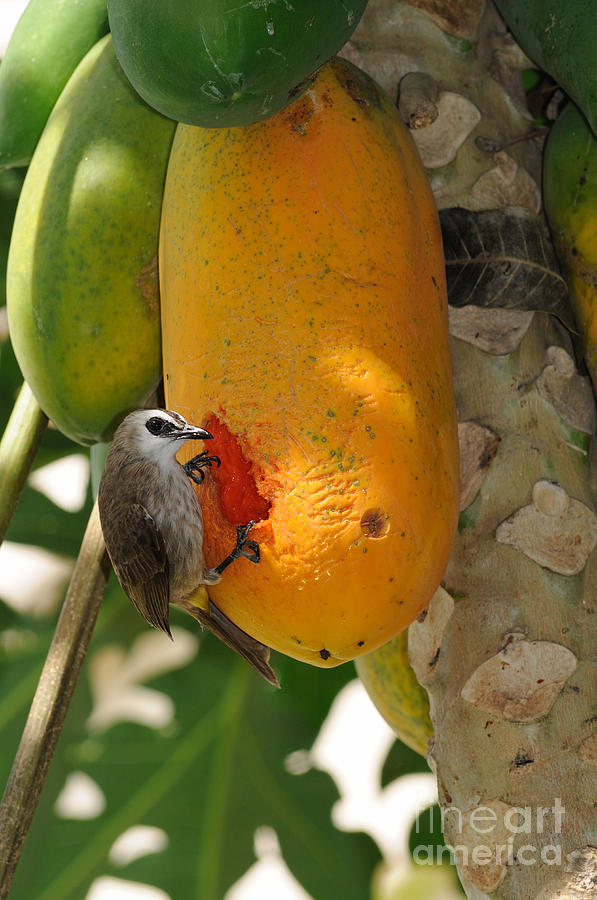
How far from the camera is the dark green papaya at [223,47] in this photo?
2.38 feet

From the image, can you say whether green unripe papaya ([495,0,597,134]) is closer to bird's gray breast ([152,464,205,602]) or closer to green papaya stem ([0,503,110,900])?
bird's gray breast ([152,464,205,602])

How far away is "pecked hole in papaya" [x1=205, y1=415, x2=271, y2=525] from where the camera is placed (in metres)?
0.79

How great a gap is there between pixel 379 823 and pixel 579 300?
1259mm

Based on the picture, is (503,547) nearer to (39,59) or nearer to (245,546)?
(245,546)

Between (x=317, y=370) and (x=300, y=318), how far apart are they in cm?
5

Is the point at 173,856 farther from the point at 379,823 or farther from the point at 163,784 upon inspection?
the point at 379,823

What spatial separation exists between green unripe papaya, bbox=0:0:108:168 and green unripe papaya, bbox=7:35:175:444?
0.09m

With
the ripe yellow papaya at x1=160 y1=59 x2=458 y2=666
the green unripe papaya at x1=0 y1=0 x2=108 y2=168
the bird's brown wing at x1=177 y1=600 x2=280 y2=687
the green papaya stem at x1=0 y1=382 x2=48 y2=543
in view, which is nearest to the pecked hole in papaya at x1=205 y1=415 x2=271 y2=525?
the ripe yellow papaya at x1=160 y1=59 x2=458 y2=666

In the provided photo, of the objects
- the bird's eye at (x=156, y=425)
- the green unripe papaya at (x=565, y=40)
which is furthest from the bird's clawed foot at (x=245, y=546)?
the green unripe papaya at (x=565, y=40)

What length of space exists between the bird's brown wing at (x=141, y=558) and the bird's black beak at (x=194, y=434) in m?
0.10

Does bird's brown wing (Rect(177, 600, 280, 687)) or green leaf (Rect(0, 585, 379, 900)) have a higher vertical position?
bird's brown wing (Rect(177, 600, 280, 687))

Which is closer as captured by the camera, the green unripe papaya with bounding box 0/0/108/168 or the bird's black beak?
the bird's black beak

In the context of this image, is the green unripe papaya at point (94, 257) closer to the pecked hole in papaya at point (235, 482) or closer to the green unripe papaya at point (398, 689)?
the pecked hole in papaya at point (235, 482)

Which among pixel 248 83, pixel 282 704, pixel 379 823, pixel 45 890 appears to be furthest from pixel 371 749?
pixel 248 83
